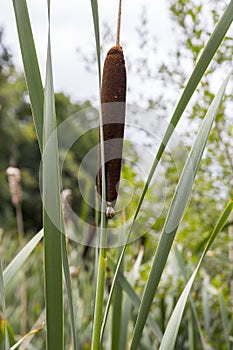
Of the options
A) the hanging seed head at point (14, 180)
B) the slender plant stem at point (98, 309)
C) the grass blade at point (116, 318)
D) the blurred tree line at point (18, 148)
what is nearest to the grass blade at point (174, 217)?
the slender plant stem at point (98, 309)

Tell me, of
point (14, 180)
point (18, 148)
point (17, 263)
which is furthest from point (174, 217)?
point (18, 148)

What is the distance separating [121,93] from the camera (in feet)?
1.54

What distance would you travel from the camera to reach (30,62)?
44 cm

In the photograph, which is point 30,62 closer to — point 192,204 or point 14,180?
point 14,180

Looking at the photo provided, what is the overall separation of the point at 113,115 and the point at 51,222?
0.12 meters

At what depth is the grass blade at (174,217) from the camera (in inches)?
18.1

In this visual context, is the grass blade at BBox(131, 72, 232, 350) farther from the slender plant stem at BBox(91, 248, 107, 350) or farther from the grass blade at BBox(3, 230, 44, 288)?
the grass blade at BBox(3, 230, 44, 288)

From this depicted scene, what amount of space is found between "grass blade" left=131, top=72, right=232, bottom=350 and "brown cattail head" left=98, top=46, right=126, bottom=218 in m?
0.06

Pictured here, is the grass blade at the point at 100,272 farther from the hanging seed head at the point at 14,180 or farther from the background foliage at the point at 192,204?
the hanging seed head at the point at 14,180

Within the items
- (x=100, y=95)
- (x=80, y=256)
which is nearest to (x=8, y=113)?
(x=80, y=256)

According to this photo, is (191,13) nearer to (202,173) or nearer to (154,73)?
(154,73)

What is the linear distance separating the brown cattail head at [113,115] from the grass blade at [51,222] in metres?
0.06

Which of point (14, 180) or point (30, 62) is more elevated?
point (14, 180)

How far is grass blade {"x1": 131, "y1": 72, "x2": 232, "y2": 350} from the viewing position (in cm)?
46
